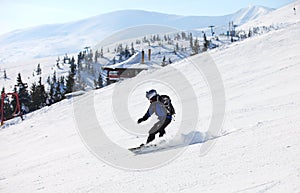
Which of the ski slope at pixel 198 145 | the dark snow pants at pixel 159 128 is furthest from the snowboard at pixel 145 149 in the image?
the dark snow pants at pixel 159 128

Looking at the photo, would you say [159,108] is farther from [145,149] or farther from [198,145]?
[198,145]

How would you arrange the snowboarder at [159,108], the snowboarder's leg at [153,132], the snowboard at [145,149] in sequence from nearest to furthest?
the snowboard at [145,149] < the snowboarder at [159,108] < the snowboarder's leg at [153,132]

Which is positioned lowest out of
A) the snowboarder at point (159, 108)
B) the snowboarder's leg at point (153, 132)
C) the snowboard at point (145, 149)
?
the snowboard at point (145, 149)

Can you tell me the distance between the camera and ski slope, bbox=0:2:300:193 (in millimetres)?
5297

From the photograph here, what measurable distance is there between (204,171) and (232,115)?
4.93 meters

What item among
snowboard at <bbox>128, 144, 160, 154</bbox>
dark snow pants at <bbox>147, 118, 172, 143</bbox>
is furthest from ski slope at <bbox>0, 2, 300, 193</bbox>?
dark snow pants at <bbox>147, 118, 172, 143</bbox>

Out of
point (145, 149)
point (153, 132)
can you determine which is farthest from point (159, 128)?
point (145, 149)

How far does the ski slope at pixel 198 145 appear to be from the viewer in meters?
5.30

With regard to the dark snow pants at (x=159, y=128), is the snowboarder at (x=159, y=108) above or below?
above

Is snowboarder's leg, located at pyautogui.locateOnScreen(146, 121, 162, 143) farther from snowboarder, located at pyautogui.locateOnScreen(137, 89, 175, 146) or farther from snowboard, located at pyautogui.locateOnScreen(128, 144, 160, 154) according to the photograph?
snowboard, located at pyautogui.locateOnScreen(128, 144, 160, 154)

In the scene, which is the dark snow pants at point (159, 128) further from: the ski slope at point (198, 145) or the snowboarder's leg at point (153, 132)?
the ski slope at point (198, 145)

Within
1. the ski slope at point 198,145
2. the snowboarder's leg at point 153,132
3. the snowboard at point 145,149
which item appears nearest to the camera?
the ski slope at point 198,145

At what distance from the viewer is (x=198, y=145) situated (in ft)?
24.5

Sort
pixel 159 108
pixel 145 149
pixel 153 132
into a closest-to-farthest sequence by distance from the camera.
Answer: pixel 145 149 < pixel 159 108 < pixel 153 132
